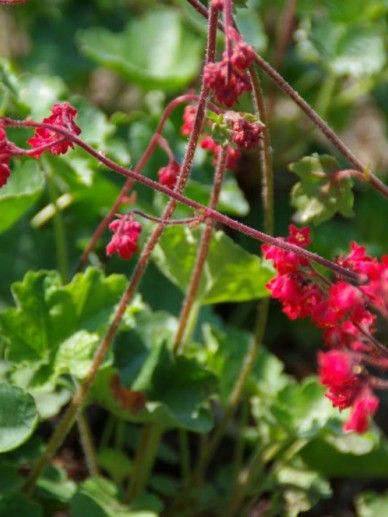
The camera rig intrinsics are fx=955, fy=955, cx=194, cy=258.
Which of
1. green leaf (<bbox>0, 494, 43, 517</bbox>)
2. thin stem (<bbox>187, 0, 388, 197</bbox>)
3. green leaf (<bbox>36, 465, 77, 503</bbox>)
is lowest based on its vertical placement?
green leaf (<bbox>36, 465, 77, 503</bbox>)

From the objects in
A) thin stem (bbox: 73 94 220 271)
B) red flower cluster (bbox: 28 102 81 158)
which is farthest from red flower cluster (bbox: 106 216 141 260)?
thin stem (bbox: 73 94 220 271)

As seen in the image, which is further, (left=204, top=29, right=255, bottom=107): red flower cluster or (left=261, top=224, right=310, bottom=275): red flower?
(left=261, top=224, right=310, bottom=275): red flower

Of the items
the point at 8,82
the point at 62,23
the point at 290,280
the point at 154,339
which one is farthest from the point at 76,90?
the point at 290,280

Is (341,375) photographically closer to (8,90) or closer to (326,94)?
(8,90)

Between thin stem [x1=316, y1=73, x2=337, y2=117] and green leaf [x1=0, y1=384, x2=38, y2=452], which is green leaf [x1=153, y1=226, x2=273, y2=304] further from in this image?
thin stem [x1=316, y1=73, x2=337, y2=117]

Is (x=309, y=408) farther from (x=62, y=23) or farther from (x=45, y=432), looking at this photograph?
(x=62, y=23)

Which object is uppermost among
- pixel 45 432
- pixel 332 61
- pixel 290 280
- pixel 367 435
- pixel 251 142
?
pixel 332 61

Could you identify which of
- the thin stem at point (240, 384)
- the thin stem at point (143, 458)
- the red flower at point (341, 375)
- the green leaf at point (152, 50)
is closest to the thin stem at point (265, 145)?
the thin stem at point (240, 384)
